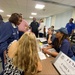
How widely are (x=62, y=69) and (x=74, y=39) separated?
14.3ft

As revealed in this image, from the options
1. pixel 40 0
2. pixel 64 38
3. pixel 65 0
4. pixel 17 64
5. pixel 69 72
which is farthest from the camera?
pixel 40 0

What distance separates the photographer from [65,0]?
4.64 m

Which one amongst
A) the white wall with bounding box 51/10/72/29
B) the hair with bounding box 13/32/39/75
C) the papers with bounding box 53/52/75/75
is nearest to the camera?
the hair with bounding box 13/32/39/75

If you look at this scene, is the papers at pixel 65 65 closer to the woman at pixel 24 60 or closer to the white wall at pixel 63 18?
the woman at pixel 24 60

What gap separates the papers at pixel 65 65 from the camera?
1030 mm

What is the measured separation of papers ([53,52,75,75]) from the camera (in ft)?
3.38

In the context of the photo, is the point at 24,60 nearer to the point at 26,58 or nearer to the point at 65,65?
the point at 26,58

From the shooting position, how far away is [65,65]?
112 centimetres

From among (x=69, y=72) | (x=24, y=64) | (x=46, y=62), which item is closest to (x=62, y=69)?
(x=69, y=72)

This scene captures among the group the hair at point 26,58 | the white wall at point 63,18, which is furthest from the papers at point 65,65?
the white wall at point 63,18

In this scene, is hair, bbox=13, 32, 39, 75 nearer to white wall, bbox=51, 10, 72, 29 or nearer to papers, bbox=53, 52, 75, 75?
papers, bbox=53, 52, 75, 75

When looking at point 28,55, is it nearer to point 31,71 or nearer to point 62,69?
point 31,71

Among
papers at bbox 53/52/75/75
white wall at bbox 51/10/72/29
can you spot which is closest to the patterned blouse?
papers at bbox 53/52/75/75

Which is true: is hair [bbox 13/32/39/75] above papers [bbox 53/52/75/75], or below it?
above
